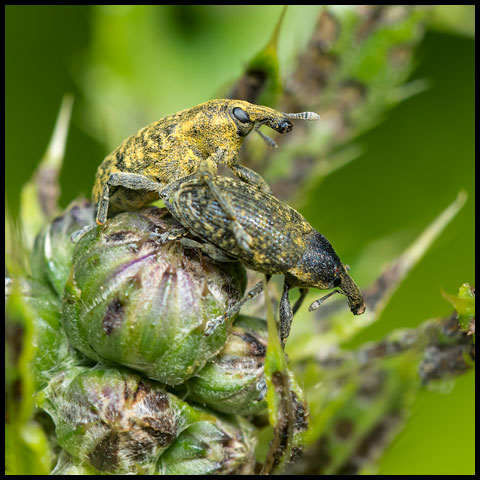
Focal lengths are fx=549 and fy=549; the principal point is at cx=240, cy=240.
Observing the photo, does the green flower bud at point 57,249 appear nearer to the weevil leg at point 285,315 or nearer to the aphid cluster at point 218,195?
the aphid cluster at point 218,195

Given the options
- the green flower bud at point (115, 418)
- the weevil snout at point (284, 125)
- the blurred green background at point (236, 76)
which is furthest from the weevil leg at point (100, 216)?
the blurred green background at point (236, 76)

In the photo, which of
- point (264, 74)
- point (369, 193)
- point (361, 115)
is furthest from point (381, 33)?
point (369, 193)

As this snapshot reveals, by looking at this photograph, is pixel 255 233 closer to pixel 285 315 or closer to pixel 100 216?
pixel 285 315

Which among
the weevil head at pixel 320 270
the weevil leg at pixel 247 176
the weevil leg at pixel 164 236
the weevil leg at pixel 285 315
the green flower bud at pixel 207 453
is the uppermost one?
the weevil leg at pixel 247 176

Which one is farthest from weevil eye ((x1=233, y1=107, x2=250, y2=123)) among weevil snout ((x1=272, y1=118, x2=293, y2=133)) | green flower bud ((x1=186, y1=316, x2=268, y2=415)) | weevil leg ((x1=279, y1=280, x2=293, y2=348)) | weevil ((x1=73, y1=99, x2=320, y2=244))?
green flower bud ((x1=186, y1=316, x2=268, y2=415))

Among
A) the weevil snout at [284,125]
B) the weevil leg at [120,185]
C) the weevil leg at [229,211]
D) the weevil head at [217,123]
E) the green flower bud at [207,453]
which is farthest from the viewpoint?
the weevil snout at [284,125]

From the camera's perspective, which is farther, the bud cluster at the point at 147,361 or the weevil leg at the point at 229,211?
the weevil leg at the point at 229,211

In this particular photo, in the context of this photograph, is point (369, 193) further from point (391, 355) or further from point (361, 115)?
point (391, 355)
